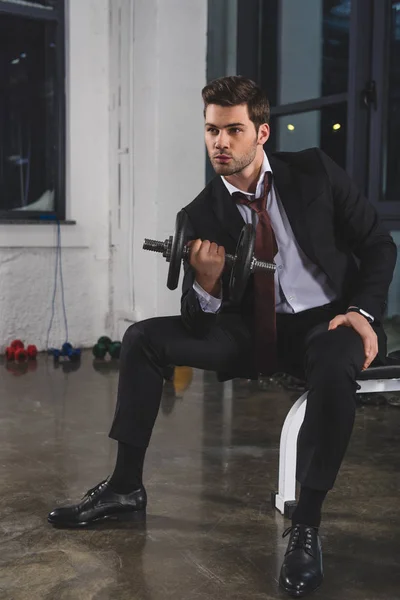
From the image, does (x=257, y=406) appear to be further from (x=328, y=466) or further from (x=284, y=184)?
(x=328, y=466)

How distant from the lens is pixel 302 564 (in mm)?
1525

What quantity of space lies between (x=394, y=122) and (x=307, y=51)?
83 centimetres

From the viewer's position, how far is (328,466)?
153 centimetres

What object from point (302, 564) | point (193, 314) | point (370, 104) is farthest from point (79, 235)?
point (302, 564)

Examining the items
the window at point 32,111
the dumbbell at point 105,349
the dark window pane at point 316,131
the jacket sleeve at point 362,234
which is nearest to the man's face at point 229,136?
the jacket sleeve at point 362,234

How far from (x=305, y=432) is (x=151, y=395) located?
0.42m

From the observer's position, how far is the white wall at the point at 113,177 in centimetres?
433

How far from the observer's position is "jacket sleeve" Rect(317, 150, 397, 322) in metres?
1.83

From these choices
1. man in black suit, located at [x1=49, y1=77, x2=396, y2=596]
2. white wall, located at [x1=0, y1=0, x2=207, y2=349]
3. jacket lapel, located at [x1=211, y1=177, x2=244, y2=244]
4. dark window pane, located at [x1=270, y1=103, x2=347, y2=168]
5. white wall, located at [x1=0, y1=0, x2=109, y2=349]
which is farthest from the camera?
white wall, located at [x1=0, y1=0, x2=109, y2=349]

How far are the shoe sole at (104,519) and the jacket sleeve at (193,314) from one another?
49 centimetres

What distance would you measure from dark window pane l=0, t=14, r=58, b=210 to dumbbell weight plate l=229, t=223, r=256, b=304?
3.21 m

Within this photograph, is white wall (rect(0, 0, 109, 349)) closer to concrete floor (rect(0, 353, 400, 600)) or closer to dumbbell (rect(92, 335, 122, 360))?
dumbbell (rect(92, 335, 122, 360))

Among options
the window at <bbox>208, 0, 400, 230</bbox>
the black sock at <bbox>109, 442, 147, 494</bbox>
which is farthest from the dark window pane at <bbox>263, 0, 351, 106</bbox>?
the black sock at <bbox>109, 442, 147, 494</bbox>

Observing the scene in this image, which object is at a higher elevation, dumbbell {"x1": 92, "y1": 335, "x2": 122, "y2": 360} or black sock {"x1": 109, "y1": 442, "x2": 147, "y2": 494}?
black sock {"x1": 109, "y1": 442, "x2": 147, "y2": 494}
